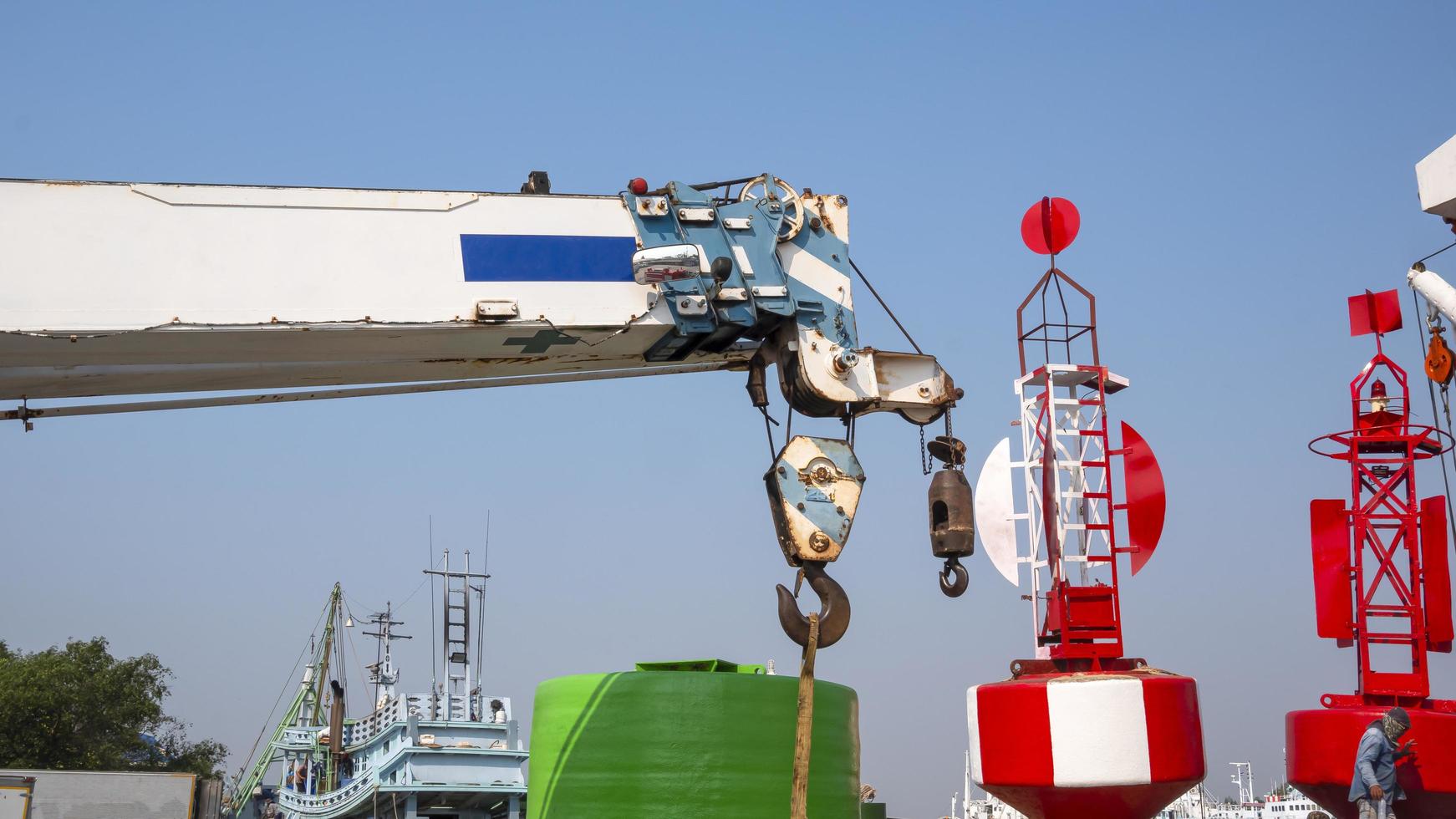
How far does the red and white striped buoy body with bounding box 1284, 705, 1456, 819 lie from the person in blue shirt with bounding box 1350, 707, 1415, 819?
93cm

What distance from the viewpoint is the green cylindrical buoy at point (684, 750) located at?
7062 millimetres

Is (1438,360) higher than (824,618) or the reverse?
higher

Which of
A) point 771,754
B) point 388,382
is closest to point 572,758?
point 771,754

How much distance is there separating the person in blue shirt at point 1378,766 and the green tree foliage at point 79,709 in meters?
30.8

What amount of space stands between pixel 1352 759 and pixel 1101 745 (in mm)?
3963

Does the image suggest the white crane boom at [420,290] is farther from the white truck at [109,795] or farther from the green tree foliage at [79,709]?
the green tree foliage at [79,709]

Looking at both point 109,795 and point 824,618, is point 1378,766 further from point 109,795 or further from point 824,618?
point 109,795

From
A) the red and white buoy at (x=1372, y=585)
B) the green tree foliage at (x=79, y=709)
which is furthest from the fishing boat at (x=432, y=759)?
the red and white buoy at (x=1372, y=585)

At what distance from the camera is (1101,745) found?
904 centimetres

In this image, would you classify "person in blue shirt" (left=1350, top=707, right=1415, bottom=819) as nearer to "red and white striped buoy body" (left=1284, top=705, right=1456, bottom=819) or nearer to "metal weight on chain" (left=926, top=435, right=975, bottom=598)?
"red and white striped buoy body" (left=1284, top=705, right=1456, bottom=819)

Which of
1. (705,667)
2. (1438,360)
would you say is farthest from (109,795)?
(1438,360)

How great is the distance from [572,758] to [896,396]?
8.69 feet

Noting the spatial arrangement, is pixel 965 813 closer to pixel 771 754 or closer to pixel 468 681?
pixel 468 681

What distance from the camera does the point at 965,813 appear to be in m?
36.4
